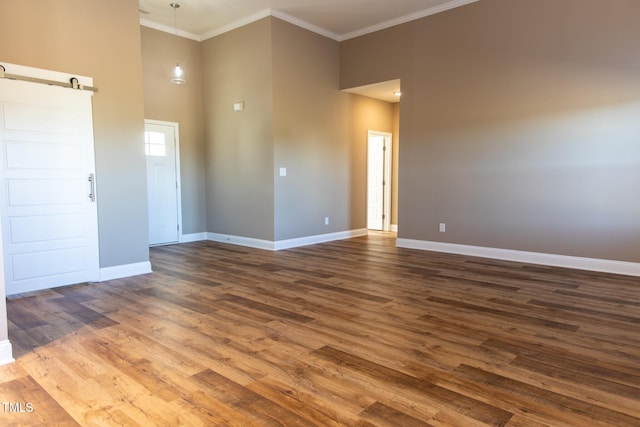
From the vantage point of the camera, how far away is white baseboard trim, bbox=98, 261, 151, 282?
14.8ft

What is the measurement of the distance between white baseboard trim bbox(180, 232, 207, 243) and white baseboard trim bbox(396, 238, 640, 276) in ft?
11.6

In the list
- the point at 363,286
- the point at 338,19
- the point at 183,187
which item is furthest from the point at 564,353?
the point at 183,187

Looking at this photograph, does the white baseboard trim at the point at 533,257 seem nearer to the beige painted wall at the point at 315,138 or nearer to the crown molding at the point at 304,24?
the beige painted wall at the point at 315,138

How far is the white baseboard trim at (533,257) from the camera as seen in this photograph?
473 centimetres

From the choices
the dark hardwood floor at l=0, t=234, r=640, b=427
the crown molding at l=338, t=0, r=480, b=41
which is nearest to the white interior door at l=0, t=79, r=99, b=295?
the dark hardwood floor at l=0, t=234, r=640, b=427

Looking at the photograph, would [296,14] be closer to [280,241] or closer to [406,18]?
[406,18]

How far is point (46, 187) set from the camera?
4047 millimetres

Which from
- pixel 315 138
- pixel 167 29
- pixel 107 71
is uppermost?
pixel 167 29

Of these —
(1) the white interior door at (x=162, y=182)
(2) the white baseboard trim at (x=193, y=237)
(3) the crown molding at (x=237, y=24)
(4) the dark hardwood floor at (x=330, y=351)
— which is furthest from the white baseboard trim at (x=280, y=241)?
(3) the crown molding at (x=237, y=24)

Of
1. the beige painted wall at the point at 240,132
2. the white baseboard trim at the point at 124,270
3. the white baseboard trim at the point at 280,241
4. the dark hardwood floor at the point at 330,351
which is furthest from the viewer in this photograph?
the white baseboard trim at the point at 280,241

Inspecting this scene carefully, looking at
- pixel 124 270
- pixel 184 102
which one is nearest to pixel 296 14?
pixel 184 102

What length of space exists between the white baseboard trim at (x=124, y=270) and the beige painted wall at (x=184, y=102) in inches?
94.0

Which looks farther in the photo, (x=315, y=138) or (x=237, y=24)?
(x=315, y=138)

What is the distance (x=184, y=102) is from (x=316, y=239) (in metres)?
3.30
